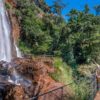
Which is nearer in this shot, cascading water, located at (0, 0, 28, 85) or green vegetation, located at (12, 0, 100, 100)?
cascading water, located at (0, 0, 28, 85)

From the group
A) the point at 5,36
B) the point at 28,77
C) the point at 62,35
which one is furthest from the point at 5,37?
the point at 28,77

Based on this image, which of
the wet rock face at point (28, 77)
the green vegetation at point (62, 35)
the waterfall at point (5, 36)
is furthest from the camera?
the green vegetation at point (62, 35)

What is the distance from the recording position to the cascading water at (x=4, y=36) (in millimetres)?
24681

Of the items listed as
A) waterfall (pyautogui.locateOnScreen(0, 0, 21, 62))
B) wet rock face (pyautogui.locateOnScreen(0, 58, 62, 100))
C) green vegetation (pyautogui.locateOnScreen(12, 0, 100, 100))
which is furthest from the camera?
green vegetation (pyautogui.locateOnScreen(12, 0, 100, 100))

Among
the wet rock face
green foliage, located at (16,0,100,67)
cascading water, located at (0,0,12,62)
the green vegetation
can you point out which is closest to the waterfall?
cascading water, located at (0,0,12,62)

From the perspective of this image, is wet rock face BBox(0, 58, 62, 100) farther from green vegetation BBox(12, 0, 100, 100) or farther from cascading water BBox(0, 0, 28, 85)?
Answer: green vegetation BBox(12, 0, 100, 100)

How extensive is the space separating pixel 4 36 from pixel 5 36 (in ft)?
0.37

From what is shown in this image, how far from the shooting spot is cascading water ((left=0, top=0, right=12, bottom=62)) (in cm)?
2468

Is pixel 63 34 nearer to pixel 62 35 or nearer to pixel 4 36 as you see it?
pixel 62 35

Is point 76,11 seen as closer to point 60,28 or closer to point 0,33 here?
point 60,28

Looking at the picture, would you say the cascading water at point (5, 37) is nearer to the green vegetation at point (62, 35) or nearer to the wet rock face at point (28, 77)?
the green vegetation at point (62, 35)

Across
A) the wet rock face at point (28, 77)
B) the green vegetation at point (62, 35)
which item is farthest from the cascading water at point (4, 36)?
the wet rock face at point (28, 77)

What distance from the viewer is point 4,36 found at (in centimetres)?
2555

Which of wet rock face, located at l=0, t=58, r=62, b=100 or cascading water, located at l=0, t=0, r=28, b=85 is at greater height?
cascading water, located at l=0, t=0, r=28, b=85
